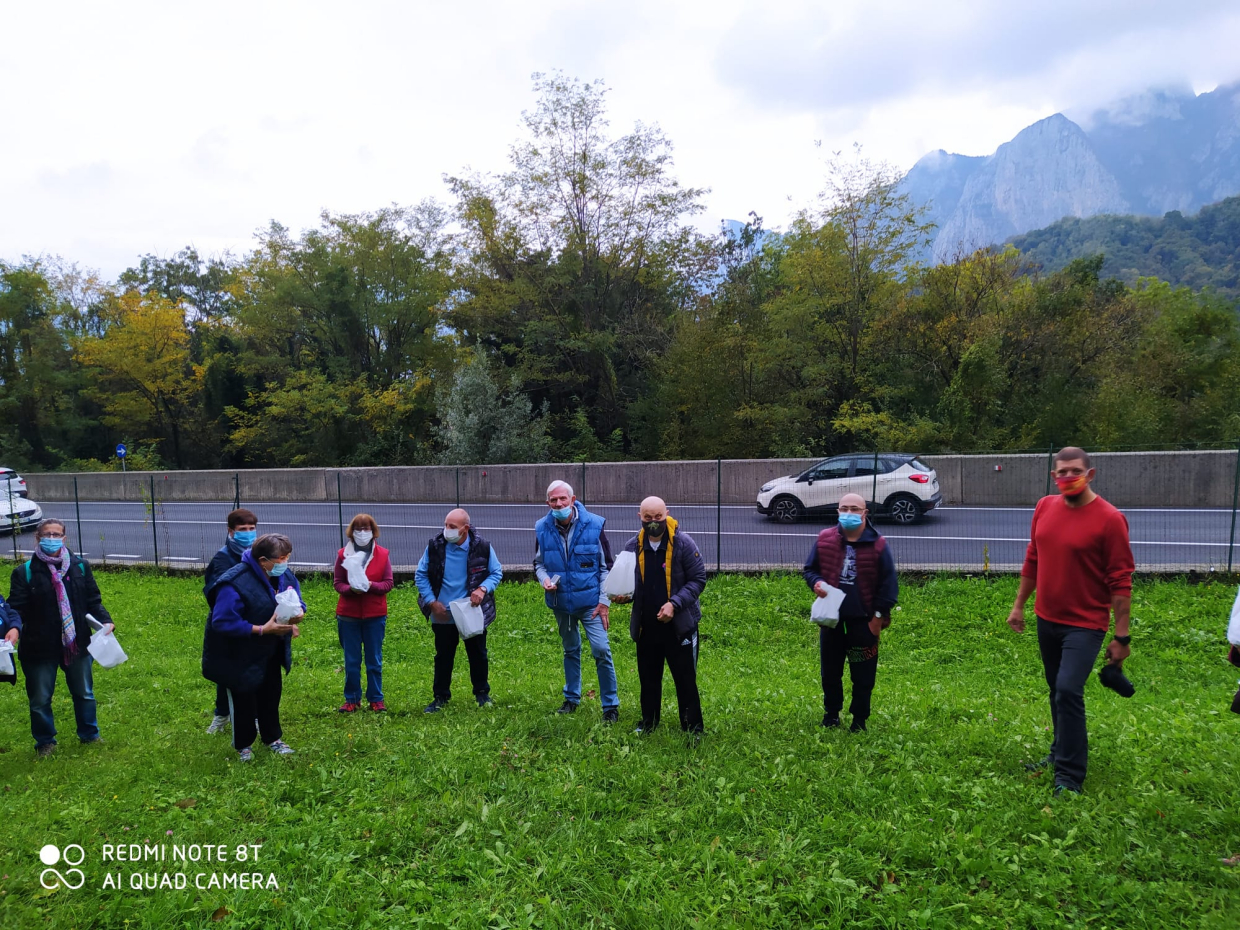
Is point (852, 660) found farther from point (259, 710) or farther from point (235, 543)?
point (235, 543)

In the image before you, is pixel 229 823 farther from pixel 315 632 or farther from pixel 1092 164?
pixel 1092 164

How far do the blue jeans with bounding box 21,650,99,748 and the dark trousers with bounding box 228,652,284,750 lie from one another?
1515mm

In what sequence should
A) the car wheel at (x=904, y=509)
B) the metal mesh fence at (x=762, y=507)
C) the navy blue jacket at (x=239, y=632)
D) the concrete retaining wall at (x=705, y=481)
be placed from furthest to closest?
1. the concrete retaining wall at (x=705, y=481)
2. the car wheel at (x=904, y=509)
3. the metal mesh fence at (x=762, y=507)
4. the navy blue jacket at (x=239, y=632)

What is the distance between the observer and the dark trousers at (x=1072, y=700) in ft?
13.5

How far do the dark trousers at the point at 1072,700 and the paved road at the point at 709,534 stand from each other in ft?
26.3

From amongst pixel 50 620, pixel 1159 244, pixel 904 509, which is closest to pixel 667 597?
pixel 50 620

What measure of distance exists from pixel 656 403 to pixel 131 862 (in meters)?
25.4

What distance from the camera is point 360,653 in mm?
6457

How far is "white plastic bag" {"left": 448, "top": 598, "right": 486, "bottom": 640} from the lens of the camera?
5887 mm

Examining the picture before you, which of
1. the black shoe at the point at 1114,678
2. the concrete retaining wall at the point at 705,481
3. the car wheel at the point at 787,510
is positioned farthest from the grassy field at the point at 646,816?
the car wheel at the point at 787,510

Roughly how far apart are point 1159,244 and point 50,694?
75.1 m

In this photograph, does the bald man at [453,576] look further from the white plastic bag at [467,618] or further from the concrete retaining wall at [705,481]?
the concrete retaining wall at [705,481]

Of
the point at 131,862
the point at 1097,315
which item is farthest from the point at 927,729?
the point at 1097,315

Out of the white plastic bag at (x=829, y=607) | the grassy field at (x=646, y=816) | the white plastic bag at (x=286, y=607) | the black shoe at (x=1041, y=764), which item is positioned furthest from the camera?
the white plastic bag at (x=829, y=607)
